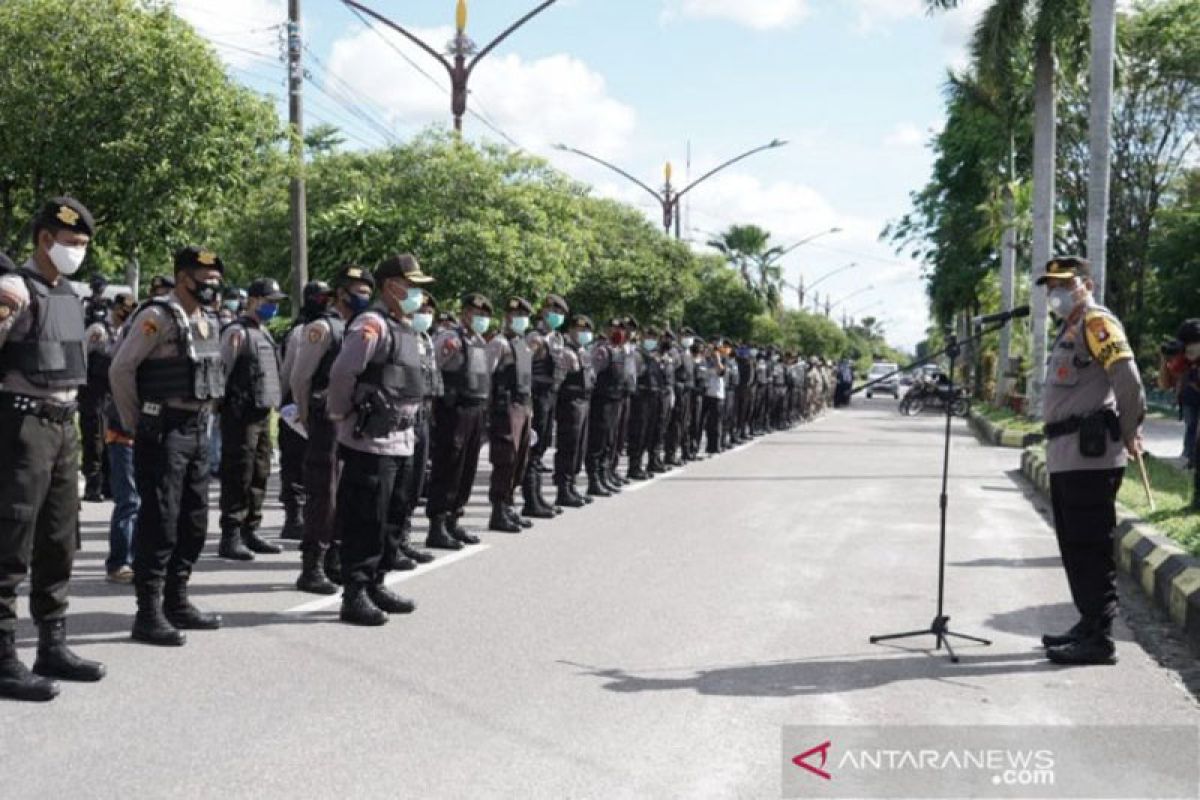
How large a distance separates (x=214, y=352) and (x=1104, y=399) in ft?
14.9

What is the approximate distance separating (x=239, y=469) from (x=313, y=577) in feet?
5.52

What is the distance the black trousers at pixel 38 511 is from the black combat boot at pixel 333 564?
248cm

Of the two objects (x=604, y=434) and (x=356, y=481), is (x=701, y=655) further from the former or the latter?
(x=604, y=434)

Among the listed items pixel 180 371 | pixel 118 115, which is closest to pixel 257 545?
pixel 180 371

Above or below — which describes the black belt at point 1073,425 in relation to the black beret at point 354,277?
below

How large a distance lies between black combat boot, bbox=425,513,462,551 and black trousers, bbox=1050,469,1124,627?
4738 mm

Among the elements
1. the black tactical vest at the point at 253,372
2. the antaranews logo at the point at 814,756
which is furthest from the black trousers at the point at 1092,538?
the black tactical vest at the point at 253,372

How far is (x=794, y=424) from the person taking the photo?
32.3m

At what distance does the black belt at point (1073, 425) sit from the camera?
6.18 meters

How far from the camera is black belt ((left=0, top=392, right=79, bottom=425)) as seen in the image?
17.2 feet

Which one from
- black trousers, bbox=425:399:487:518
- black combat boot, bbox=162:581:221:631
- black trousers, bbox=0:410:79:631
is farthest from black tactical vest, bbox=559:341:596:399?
black trousers, bbox=0:410:79:631

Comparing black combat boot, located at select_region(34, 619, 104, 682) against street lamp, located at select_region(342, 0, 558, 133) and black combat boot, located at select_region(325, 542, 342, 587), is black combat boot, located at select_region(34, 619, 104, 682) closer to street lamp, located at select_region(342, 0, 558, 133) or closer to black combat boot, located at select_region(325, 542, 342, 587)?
black combat boot, located at select_region(325, 542, 342, 587)

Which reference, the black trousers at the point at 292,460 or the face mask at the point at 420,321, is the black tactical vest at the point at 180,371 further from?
the black trousers at the point at 292,460

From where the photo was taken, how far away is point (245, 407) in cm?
905
